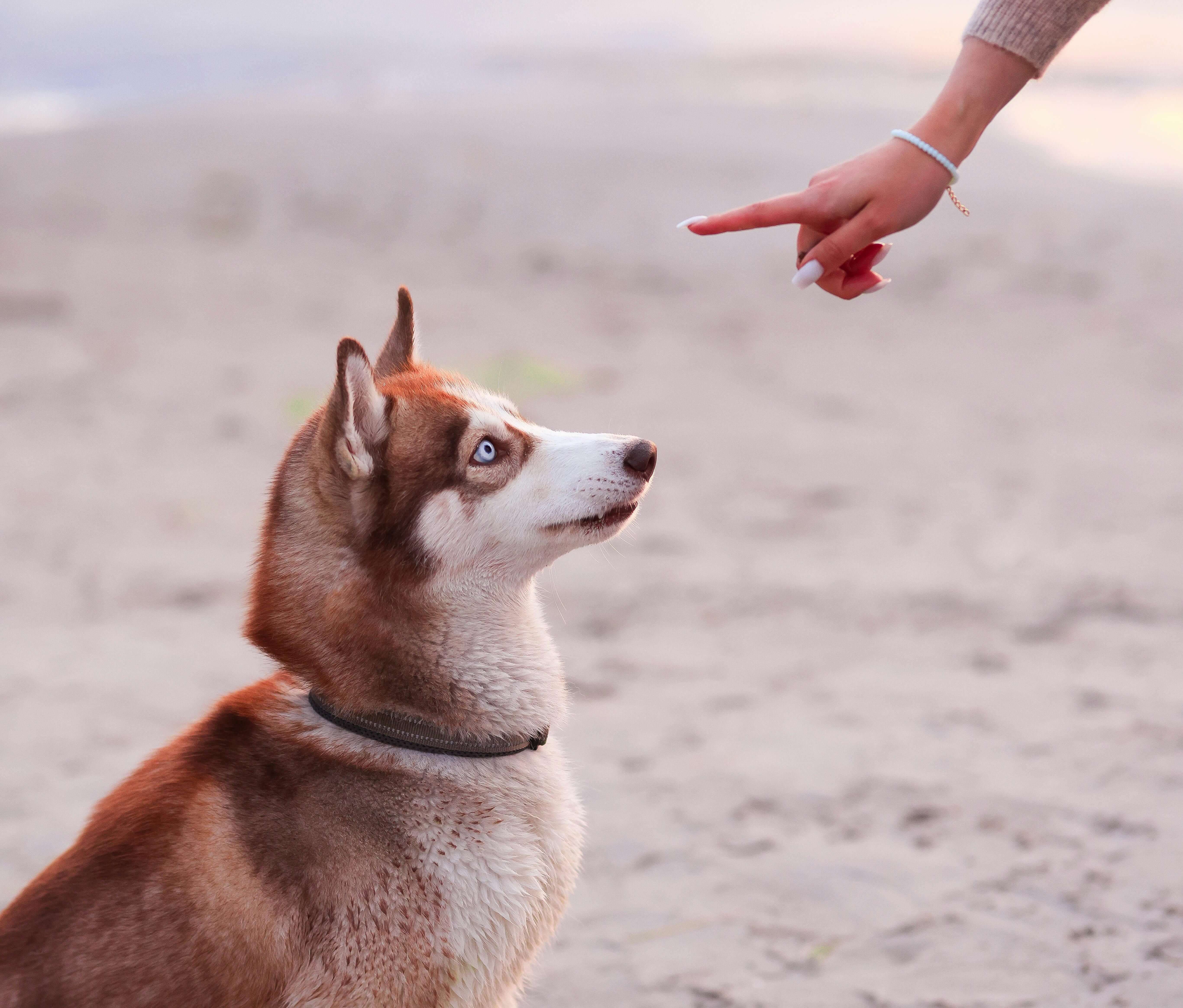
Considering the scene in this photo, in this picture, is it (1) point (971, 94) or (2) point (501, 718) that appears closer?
(1) point (971, 94)

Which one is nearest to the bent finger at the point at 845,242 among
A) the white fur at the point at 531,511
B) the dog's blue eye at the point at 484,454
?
the white fur at the point at 531,511

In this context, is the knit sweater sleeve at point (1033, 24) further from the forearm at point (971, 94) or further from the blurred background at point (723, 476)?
the blurred background at point (723, 476)

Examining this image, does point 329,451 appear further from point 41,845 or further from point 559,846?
point 41,845

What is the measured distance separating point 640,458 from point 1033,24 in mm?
1259

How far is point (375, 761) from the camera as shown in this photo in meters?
2.71

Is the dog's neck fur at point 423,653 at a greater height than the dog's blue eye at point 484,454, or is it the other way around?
the dog's blue eye at point 484,454

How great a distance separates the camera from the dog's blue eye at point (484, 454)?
112 inches

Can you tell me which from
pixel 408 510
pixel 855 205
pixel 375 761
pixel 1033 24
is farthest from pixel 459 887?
pixel 1033 24

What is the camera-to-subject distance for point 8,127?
1426 cm

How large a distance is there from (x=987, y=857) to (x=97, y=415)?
6.24m

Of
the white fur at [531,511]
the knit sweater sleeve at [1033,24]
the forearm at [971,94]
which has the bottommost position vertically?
the white fur at [531,511]

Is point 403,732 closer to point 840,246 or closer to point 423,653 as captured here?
point 423,653

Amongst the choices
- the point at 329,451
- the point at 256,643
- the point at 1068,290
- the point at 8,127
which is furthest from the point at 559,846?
the point at 8,127

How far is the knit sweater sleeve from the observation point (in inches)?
105
